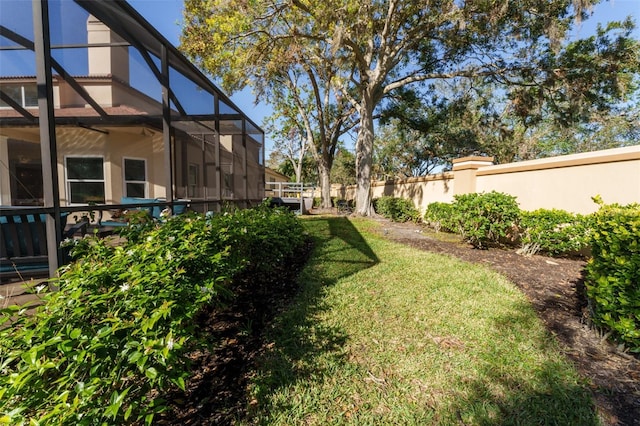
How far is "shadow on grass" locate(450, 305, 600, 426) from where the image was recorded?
1.72 m

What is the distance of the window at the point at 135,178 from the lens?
7.89m

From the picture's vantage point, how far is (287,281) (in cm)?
402

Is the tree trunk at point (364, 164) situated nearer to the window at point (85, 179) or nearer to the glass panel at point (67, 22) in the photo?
the window at point (85, 179)

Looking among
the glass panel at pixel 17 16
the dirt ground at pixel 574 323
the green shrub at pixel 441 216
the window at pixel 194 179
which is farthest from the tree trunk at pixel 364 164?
the glass panel at pixel 17 16

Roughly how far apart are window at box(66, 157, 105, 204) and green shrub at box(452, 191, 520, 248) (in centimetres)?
897

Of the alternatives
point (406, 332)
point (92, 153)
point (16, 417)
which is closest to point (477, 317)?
point (406, 332)

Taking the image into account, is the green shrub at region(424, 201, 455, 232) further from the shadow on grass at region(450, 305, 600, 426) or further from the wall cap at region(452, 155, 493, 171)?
the shadow on grass at region(450, 305, 600, 426)

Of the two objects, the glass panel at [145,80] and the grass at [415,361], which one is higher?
the glass panel at [145,80]

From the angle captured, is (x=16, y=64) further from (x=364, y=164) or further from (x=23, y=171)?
(x=364, y=164)

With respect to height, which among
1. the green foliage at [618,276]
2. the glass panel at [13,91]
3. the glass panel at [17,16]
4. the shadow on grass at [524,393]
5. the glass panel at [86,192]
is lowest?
the shadow on grass at [524,393]

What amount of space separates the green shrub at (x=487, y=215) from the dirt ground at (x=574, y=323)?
38 centimetres

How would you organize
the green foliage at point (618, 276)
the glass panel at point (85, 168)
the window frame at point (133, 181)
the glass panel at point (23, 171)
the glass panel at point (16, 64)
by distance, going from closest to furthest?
the green foliage at point (618, 276) → the glass panel at point (16, 64) → the glass panel at point (23, 171) → the glass panel at point (85, 168) → the window frame at point (133, 181)

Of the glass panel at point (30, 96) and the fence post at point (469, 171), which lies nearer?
the glass panel at point (30, 96)

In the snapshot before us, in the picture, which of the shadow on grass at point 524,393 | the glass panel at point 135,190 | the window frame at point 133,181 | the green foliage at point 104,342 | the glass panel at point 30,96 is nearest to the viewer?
the green foliage at point 104,342
